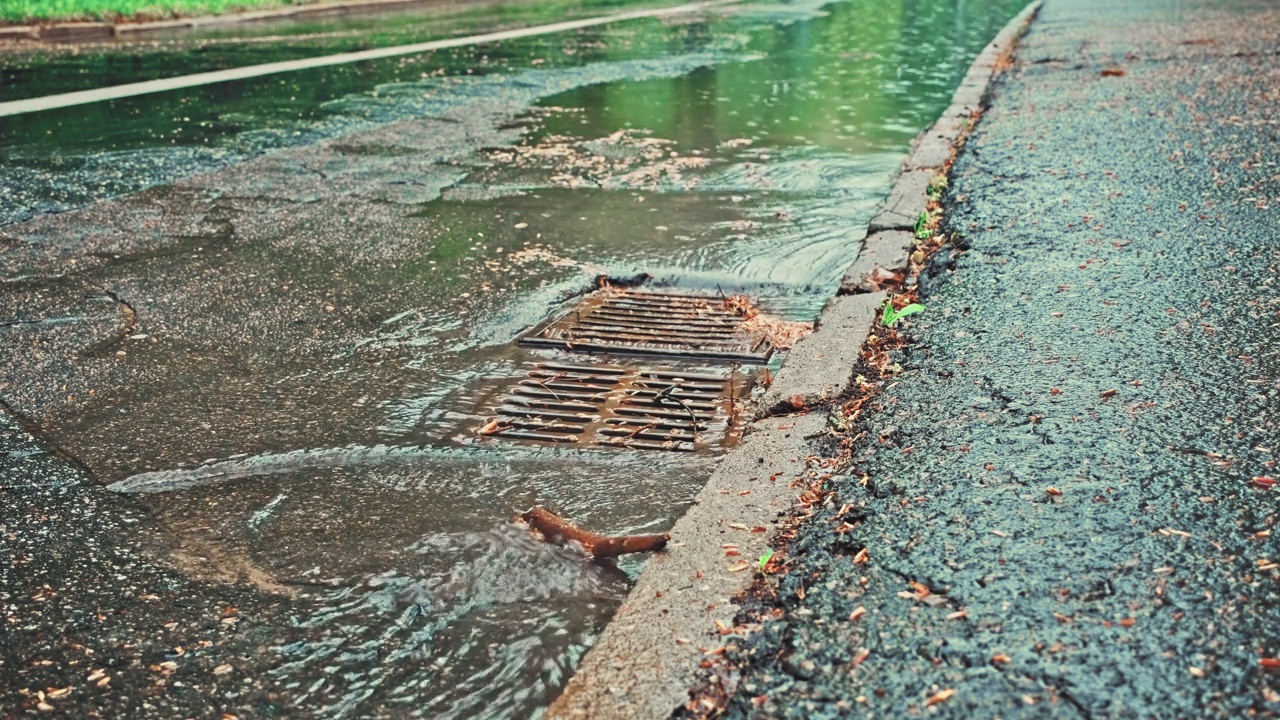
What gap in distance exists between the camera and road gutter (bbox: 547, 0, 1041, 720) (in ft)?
6.51

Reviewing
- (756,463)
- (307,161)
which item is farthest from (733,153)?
(756,463)

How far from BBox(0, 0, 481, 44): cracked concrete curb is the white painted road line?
4.52 meters

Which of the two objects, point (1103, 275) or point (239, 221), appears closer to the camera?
point (1103, 275)

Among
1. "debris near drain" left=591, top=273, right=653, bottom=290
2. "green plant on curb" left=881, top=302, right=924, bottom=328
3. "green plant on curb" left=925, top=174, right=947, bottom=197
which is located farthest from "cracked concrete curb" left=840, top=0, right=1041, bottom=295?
"debris near drain" left=591, top=273, right=653, bottom=290

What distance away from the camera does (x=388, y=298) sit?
14.5 ft

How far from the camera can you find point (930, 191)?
5.74 metres

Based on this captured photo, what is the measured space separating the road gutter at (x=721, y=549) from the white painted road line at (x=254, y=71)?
287 inches

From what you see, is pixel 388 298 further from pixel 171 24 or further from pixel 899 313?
pixel 171 24

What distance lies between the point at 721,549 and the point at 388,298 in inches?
93.0


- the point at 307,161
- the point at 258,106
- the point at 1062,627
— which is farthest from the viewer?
the point at 258,106

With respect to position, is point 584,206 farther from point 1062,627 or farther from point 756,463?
point 1062,627

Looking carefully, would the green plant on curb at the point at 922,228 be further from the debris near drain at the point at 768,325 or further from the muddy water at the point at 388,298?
the debris near drain at the point at 768,325

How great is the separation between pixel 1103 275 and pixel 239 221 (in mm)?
3835

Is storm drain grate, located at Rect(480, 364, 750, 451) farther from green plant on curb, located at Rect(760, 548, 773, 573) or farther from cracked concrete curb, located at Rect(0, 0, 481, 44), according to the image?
cracked concrete curb, located at Rect(0, 0, 481, 44)
